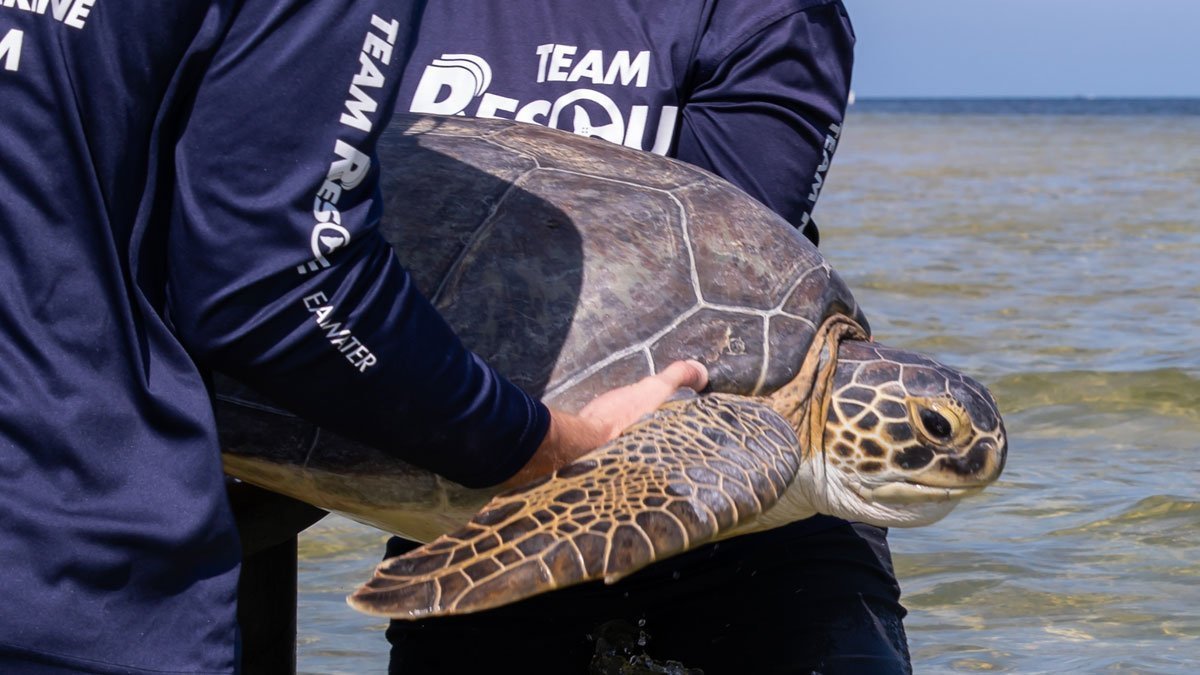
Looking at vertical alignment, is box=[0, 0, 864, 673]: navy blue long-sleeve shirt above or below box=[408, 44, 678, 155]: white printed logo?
above

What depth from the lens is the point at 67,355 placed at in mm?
1298

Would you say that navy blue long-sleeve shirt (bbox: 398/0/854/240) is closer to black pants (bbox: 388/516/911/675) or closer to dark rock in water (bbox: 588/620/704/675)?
black pants (bbox: 388/516/911/675)

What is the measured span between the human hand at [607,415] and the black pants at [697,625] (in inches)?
14.6

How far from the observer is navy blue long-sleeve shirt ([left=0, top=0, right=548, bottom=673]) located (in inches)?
49.3

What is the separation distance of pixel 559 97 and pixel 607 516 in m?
0.88

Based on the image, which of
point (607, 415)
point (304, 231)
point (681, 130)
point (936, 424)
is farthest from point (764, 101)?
point (304, 231)

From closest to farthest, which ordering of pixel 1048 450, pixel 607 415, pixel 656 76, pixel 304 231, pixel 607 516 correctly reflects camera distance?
pixel 304 231, pixel 607 516, pixel 607 415, pixel 656 76, pixel 1048 450

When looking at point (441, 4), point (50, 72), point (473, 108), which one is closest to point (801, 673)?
point (473, 108)

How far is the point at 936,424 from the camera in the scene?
2180mm

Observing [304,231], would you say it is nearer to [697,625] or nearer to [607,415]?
[607,415]

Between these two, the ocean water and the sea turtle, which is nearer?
the sea turtle

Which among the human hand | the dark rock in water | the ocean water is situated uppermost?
the human hand

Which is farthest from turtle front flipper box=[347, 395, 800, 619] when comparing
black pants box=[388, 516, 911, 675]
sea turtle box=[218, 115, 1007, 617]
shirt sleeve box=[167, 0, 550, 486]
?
black pants box=[388, 516, 911, 675]

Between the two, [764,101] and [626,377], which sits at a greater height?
[764,101]
